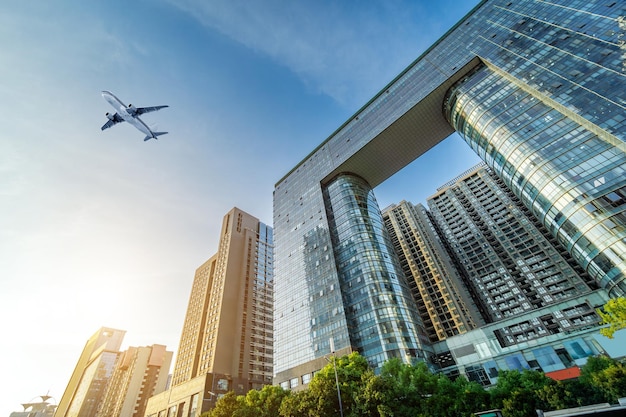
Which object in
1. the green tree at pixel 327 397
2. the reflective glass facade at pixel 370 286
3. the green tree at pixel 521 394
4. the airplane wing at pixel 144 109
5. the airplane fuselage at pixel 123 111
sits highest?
the airplane wing at pixel 144 109

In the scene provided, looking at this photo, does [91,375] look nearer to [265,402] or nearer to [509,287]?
[265,402]

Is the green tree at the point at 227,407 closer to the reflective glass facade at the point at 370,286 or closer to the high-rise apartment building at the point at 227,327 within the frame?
the reflective glass facade at the point at 370,286

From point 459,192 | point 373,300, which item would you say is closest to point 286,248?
point 373,300

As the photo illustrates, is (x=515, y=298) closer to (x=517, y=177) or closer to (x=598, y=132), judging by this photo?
(x=517, y=177)

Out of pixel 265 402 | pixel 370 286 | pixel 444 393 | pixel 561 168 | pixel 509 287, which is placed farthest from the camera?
pixel 509 287

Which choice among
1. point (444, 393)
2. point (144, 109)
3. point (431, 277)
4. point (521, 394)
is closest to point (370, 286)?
point (444, 393)

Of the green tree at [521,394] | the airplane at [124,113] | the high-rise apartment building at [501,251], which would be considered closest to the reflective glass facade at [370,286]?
the green tree at [521,394]
